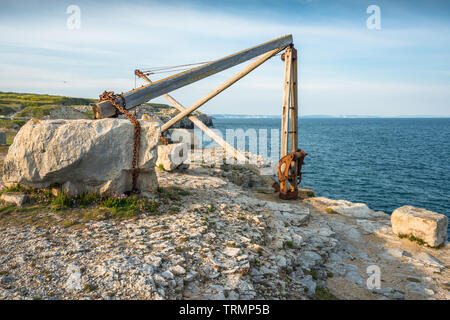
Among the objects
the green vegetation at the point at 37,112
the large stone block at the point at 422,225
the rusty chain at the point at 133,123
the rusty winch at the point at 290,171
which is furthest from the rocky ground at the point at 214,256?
the green vegetation at the point at 37,112

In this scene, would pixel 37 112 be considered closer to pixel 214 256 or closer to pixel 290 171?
pixel 290 171

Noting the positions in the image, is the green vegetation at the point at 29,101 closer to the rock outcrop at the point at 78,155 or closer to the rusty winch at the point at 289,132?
the rock outcrop at the point at 78,155

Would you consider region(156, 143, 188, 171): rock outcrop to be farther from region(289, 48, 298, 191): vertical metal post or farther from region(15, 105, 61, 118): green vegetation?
region(15, 105, 61, 118): green vegetation

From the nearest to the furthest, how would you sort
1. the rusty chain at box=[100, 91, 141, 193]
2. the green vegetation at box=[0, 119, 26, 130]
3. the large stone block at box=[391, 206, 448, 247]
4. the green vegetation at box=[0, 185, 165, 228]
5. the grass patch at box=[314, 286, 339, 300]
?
1. the grass patch at box=[314, 286, 339, 300]
2. the green vegetation at box=[0, 185, 165, 228]
3. the rusty chain at box=[100, 91, 141, 193]
4. the large stone block at box=[391, 206, 448, 247]
5. the green vegetation at box=[0, 119, 26, 130]

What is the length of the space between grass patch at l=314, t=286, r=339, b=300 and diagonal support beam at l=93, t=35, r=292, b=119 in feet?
23.0

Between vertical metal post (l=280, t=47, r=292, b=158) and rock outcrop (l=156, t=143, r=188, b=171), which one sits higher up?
vertical metal post (l=280, t=47, r=292, b=158)

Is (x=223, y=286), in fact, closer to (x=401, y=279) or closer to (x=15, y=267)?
(x=15, y=267)

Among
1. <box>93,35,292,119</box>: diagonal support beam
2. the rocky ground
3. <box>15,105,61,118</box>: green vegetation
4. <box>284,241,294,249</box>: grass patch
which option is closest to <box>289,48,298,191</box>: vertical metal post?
<box>93,35,292,119</box>: diagonal support beam

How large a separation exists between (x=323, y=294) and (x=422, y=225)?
218 inches

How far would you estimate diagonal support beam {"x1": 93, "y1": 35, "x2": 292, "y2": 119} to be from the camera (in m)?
8.04

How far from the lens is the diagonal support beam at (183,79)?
8039 mm

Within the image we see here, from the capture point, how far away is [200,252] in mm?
6652

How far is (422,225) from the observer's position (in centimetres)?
999
